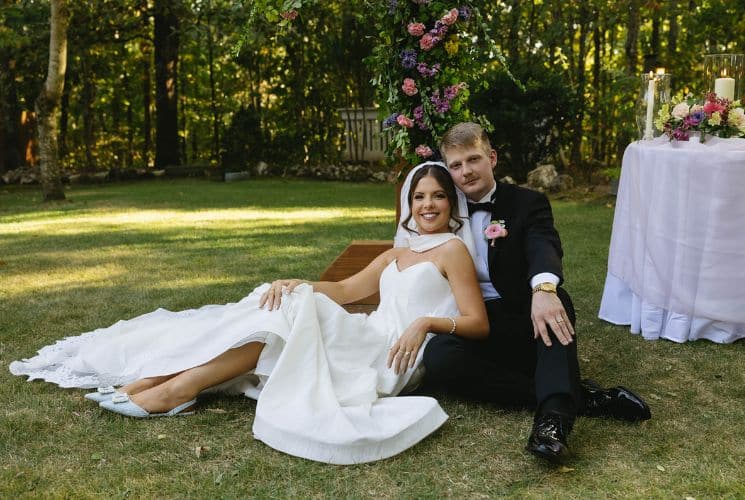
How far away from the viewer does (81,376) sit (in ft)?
11.3

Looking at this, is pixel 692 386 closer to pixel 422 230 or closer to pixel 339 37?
pixel 422 230

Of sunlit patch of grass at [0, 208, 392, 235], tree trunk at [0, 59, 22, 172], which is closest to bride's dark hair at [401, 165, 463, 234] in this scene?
sunlit patch of grass at [0, 208, 392, 235]

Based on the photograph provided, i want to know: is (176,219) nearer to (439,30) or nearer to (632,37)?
(439,30)

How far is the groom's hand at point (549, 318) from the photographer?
273cm

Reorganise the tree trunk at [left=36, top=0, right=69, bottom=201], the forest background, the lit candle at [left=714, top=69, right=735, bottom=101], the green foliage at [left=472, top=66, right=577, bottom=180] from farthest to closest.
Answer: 1. the forest background
2. the green foliage at [left=472, top=66, right=577, bottom=180]
3. the tree trunk at [left=36, top=0, right=69, bottom=201]
4. the lit candle at [left=714, top=69, right=735, bottom=101]

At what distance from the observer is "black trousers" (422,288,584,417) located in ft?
8.85

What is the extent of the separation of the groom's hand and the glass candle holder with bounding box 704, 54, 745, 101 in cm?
231

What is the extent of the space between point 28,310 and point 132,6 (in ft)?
41.9

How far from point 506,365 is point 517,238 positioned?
55 cm

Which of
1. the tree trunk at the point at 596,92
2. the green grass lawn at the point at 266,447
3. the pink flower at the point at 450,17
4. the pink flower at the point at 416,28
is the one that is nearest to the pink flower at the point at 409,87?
the pink flower at the point at 416,28

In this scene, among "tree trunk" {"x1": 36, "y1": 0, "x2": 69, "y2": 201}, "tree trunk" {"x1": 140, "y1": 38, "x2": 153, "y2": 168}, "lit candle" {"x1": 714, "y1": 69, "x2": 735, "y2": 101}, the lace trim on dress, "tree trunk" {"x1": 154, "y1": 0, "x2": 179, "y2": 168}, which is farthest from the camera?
"tree trunk" {"x1": 140, "y1": 38, "x2": 153, "y2": 168}

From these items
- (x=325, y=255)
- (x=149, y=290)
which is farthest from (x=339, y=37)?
(x=149, y=290)

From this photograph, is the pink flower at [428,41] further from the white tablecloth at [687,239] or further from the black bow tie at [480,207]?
the white tablecloth at [687,239]

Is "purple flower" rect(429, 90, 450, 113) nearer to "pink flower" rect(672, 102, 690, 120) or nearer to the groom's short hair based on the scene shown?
the groom's short hair
